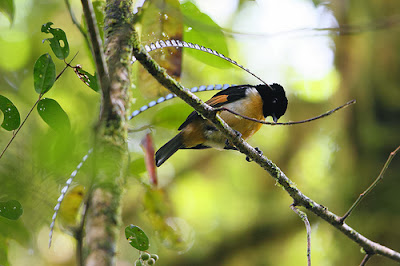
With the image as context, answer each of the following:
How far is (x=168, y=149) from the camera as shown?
3645 millimetres

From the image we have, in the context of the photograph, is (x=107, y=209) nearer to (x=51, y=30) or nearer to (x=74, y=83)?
(x=51, y=30)

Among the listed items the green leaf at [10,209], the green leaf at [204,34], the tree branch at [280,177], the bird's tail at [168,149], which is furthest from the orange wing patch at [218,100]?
the green leaf at [10,209]

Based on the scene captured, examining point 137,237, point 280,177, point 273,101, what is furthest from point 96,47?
point 273,101

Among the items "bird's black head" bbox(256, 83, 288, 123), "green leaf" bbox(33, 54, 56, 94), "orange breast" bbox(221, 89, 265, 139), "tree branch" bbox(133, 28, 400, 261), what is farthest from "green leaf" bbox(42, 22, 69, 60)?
"bird's black head" bbox(256, 83, 288, 123)

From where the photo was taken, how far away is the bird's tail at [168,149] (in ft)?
11.6

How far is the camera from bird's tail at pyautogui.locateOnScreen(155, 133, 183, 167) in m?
3.53

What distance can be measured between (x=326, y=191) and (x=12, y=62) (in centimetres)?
456

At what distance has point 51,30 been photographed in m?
1.70

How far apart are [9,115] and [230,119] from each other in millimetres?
2343

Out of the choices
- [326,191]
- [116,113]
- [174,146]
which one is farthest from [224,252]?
[116,113]

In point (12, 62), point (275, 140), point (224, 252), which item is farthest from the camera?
point (275, 140)

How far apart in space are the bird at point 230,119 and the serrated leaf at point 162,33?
148 centimetres

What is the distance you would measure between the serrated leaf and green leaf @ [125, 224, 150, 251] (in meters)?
0.71

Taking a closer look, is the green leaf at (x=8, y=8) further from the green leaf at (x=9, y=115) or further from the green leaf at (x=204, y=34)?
the green leaf at (x=204, y=34)
